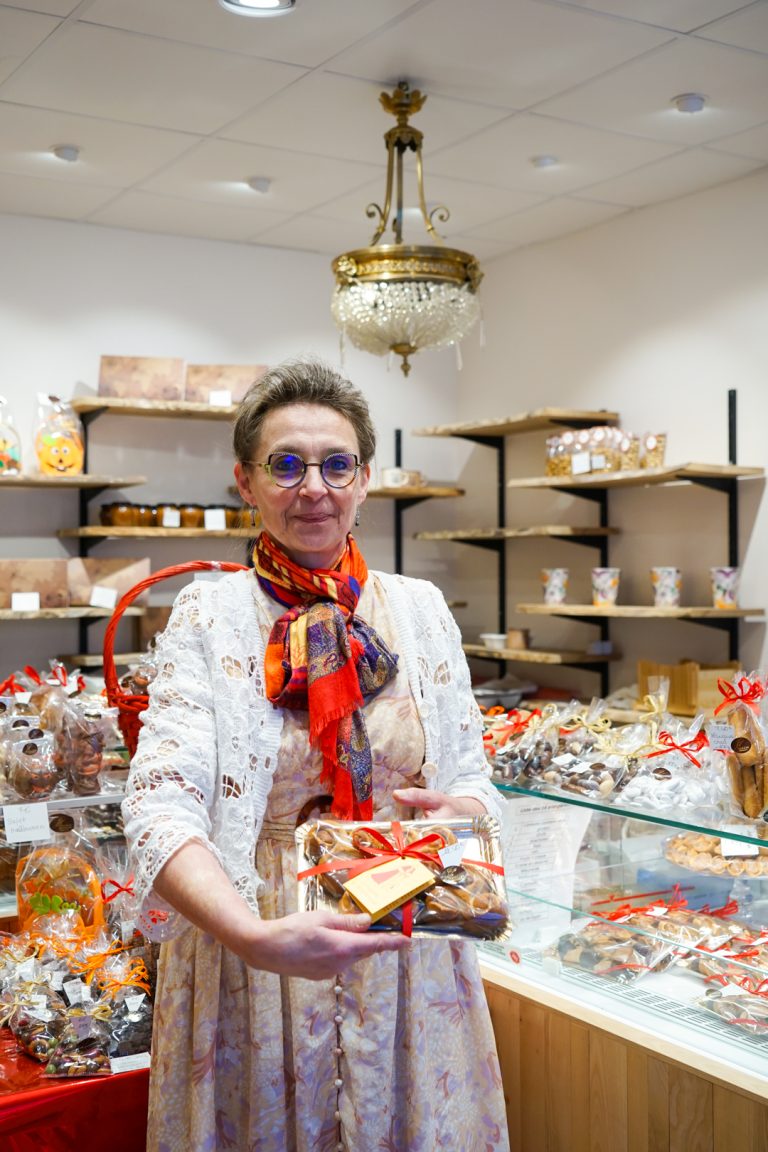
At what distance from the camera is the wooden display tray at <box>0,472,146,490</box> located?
4.71m

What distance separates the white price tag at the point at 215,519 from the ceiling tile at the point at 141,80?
70.5 inches

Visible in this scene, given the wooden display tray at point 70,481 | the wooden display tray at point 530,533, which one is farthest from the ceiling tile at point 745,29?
the wooden display tray at point 70,481

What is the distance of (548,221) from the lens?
5.20 m

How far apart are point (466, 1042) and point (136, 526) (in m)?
3.77

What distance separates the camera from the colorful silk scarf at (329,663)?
1461 millimetres

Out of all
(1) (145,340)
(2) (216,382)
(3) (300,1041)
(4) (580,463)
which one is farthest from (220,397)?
(3) (300,1041)

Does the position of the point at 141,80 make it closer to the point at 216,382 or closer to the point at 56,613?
the point at 216,382

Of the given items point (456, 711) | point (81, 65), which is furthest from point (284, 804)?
point (81, 65)

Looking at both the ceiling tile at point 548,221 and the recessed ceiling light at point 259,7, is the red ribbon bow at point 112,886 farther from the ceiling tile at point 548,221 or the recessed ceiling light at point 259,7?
the ceiling tile at point 548,221

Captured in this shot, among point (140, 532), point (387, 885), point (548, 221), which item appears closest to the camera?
point (387, 885)

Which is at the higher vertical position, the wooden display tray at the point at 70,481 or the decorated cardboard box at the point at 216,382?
the decorated cardboard box at the point at 216,382

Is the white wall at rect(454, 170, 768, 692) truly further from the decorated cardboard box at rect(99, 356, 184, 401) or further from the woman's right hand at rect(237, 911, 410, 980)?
the woman's right hand at rect(237, 911, 410, 980)

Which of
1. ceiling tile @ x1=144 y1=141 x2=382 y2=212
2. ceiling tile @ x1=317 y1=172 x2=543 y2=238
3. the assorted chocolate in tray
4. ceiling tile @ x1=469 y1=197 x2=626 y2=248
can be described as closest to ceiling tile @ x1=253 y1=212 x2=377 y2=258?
ceiling tile @ x1=317 y1=172 x2=543 y2=238

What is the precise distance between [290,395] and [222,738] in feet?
1.54
